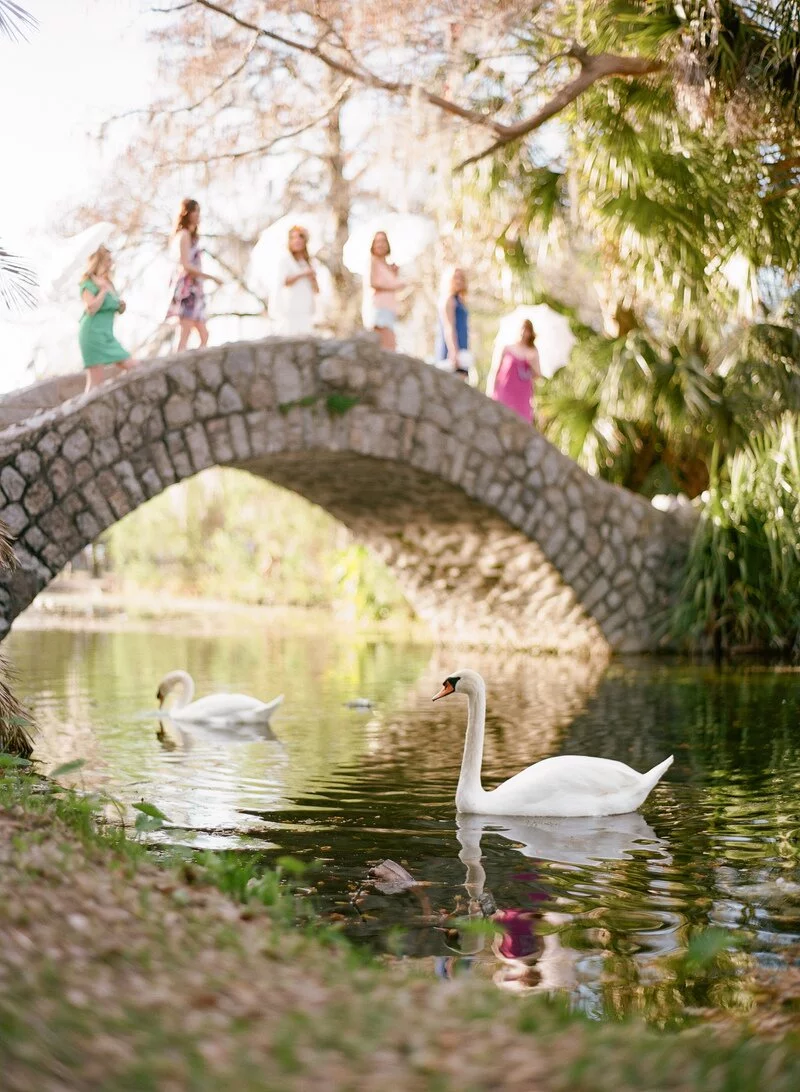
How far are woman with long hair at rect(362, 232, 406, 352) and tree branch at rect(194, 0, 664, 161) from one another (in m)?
1.11

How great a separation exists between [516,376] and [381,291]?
247 cm

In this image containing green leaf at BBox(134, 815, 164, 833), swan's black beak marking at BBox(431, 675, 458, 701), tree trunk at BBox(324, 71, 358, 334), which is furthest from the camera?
tree trunk at BBox(324, 71, 358, 334)

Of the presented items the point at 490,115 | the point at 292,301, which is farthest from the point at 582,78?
the point at 292,301

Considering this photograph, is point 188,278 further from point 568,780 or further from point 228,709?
point 568,780

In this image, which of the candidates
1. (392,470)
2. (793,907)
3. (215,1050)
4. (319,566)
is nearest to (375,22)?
(392,470)

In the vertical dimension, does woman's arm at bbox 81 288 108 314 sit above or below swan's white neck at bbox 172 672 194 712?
above

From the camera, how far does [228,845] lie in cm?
575

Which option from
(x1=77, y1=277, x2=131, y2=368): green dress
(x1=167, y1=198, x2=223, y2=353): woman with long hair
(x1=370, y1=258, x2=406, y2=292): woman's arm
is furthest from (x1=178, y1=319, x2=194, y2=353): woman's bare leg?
(x1=370, y1=258, x2=406, y2=292): woman's arm

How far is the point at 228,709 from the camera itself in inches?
371

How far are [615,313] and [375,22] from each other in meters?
5.90

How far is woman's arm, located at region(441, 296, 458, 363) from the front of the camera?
13.4 meters

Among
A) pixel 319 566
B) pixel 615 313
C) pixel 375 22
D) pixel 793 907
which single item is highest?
pixel 375 22

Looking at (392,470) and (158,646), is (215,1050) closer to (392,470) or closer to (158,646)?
(392,470)

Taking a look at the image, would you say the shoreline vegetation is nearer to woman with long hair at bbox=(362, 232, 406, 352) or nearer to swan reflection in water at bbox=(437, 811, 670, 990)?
woman with long hair at bbox=(362, 232, 406, 352)
